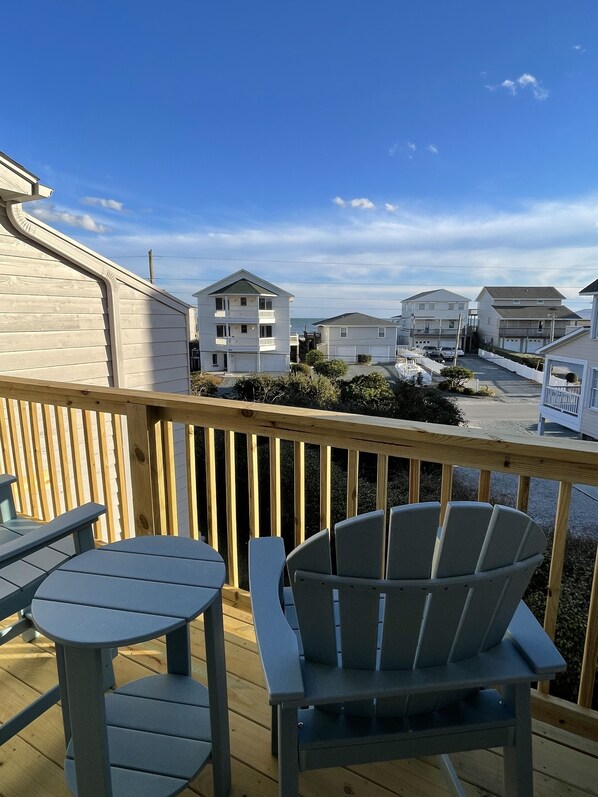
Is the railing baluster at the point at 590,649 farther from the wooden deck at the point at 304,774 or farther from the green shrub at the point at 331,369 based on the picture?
the green shrub at the point at 331,369

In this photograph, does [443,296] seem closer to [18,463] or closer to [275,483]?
[18,463]

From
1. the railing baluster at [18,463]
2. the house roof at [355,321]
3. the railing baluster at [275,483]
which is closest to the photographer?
the railing baluster at [275,483]

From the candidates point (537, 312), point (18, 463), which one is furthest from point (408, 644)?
point (537, 312)

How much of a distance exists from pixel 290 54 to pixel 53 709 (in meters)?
16.6

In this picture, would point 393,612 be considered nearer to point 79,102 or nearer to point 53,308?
point 53,308

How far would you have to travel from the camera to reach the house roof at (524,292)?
104ft

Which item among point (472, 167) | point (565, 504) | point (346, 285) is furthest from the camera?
point (346, 285)

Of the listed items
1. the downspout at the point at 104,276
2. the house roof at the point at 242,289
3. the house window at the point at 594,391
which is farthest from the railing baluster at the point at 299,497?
the house roof at the point at 242,289

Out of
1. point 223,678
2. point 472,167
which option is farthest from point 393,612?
point 472,167

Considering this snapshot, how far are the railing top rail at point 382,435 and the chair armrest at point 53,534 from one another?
1.79 ft

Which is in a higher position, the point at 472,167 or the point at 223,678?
the point at 472,167

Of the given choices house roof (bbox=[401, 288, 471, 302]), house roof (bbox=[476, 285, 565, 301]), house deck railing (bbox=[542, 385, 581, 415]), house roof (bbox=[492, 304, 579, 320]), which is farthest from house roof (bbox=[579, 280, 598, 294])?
house roof (bbox=[401, 288, 471, 302])

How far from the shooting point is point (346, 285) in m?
45.2

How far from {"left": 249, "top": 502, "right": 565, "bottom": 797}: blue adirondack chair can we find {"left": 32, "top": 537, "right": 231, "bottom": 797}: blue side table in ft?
0.90
